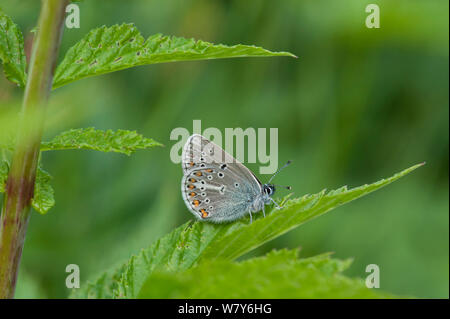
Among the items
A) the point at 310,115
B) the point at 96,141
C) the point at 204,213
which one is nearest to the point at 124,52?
the point at 96,141

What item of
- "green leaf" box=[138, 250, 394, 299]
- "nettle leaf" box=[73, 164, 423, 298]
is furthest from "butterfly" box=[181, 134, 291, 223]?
"green leaf" box=[138, 250, 394, 299]

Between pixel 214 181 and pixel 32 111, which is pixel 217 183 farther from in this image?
pixel 32 111

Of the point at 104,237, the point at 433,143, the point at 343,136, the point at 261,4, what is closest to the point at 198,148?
A: the point at 104,237

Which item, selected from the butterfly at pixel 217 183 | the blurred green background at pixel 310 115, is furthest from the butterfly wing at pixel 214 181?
the blurred green background at pixel 310 115

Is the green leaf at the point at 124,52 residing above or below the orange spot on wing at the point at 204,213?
above

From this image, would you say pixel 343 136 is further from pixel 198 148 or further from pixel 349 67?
pixel 198 148

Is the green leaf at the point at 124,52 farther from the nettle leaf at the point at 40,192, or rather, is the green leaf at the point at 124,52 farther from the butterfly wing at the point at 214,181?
the butterfly wing at the point at 214,181

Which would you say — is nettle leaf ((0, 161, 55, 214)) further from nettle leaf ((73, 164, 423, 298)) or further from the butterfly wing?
the butterfly wing
